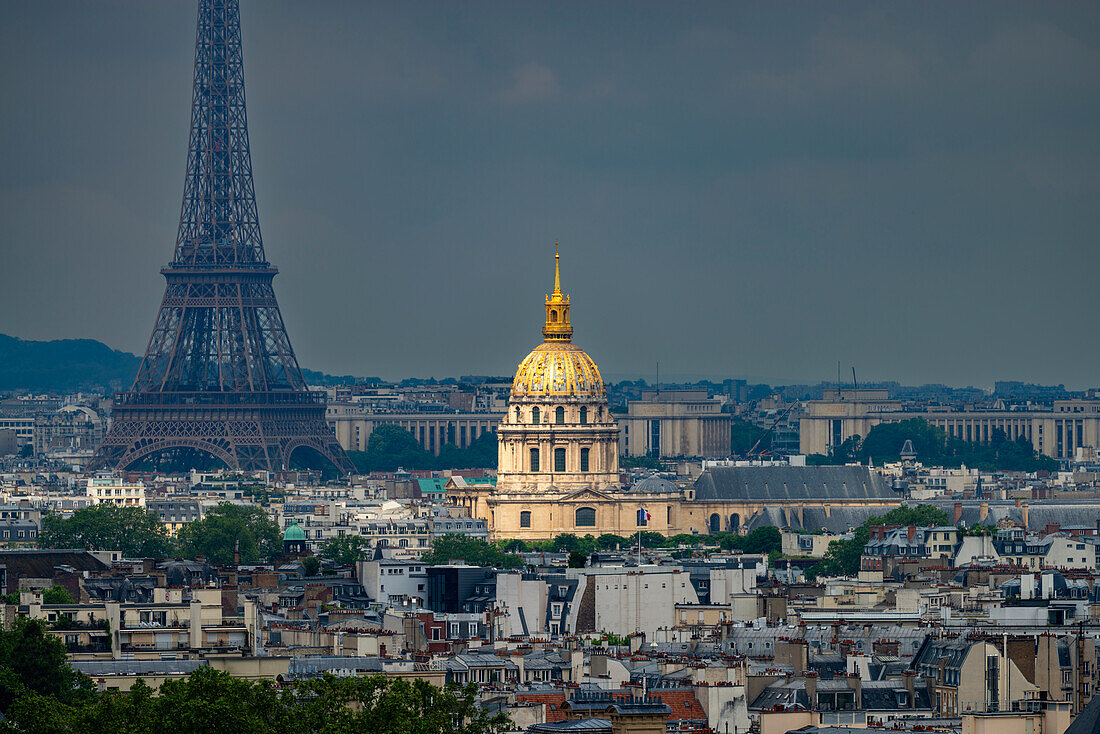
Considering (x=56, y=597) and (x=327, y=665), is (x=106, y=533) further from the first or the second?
(x=327, y=665)

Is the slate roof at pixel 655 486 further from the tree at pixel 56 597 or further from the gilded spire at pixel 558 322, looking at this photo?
the tree at pixel 56 597

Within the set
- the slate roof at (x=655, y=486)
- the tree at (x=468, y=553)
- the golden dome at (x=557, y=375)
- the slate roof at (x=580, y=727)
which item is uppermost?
the golden dome at (x=557, y=375)

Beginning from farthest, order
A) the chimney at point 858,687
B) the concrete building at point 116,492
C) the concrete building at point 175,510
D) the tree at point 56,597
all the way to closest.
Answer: the concrete building at point 116,492
the concrete building at point 175,510
the tree at point 56,597
the chimney at point 858,687

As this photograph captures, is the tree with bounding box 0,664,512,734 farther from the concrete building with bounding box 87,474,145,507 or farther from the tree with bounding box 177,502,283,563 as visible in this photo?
the concrete building with bounding box 87,474,145,507

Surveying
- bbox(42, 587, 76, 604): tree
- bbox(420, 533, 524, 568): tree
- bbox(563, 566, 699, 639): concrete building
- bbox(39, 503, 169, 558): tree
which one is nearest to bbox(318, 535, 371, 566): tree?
bbox(420, 533, 524, 568): tree

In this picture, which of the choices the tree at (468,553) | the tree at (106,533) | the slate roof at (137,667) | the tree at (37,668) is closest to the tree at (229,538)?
the tree at (106,533)

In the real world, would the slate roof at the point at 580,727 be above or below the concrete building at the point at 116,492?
below

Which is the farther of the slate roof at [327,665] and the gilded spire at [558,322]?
the gilded spire at [558,322]

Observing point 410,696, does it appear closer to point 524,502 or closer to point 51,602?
point 51,602
